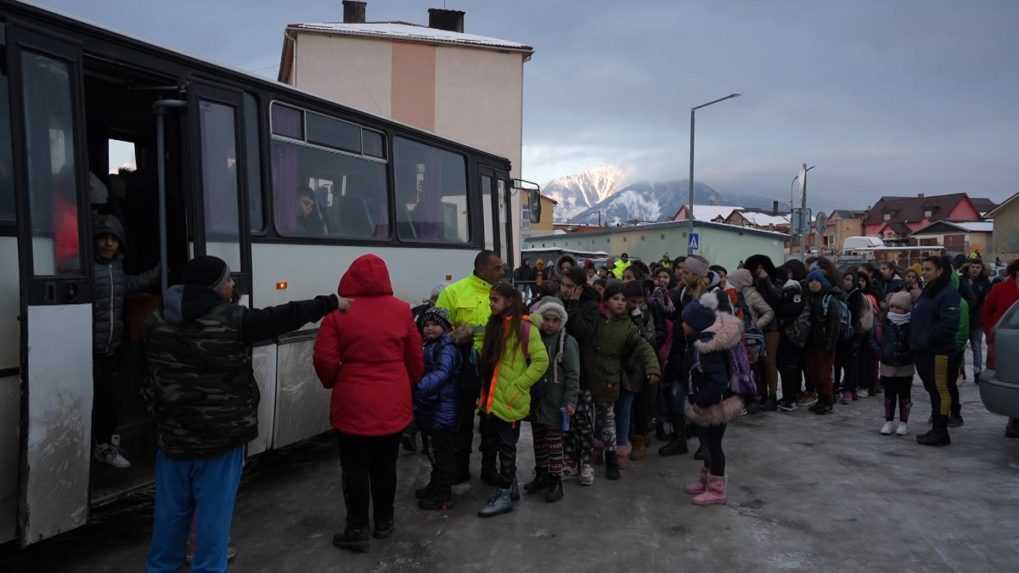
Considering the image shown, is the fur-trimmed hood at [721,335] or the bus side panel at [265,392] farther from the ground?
the fur-trimmed hood at [721,335]

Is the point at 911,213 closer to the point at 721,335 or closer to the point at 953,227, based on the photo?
the point at 953,227

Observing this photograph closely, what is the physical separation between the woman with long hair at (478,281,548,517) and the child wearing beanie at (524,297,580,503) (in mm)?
182

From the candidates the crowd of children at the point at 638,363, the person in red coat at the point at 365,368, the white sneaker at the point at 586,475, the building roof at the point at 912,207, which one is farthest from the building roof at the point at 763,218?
the person in red coat at the point at 365,368

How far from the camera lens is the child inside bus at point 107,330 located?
475 centimetres

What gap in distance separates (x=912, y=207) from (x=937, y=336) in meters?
107

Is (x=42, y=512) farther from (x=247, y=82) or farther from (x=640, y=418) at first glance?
(x=640, y=418)

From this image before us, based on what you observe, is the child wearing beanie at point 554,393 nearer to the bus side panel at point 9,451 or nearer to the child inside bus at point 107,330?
the child inside bus at point 107,330

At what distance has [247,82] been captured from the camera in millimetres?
A: 5762

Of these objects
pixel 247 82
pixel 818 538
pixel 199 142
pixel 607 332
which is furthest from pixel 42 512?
pixel 818 538

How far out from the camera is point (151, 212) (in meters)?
6.16

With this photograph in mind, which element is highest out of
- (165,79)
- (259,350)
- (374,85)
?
(374,85)

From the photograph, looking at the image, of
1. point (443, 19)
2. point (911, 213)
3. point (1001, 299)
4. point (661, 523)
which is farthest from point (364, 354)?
point (911, 213)

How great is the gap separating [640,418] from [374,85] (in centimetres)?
2560

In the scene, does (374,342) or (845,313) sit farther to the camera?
(845,313)
